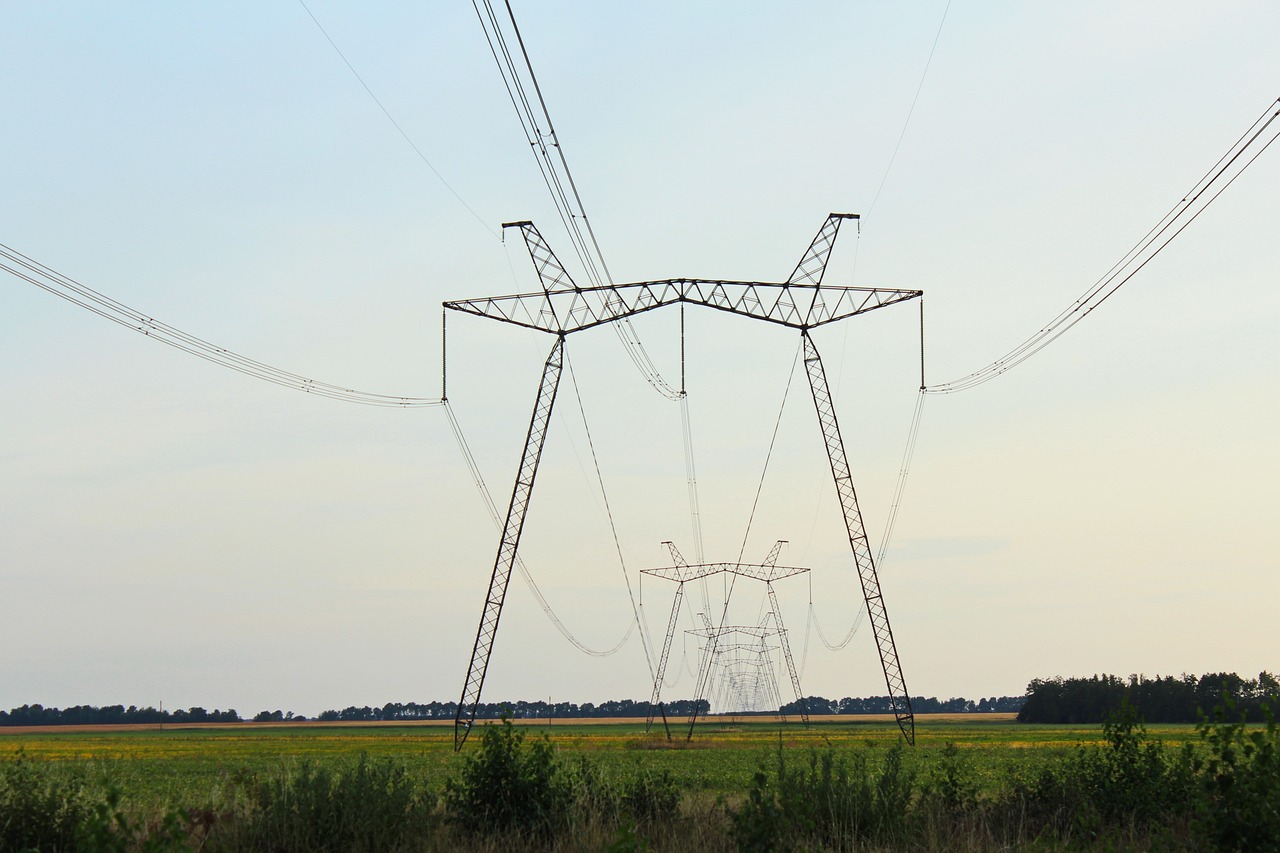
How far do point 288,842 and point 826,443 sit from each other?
36970 millimetres

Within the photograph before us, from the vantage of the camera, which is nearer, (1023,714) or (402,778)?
(402,778)

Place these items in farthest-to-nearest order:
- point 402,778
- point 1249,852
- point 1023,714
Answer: point 1023,714 < point 402,778 < point 1249,852

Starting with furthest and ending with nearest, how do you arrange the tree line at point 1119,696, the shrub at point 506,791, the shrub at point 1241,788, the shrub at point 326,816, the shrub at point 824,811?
1. the tree line at point 1119,696
2. the shrub at point 506,791
3. the shrub at point 326,816
4. the shrub at point 824,811
5. the shrub at point 1241,788

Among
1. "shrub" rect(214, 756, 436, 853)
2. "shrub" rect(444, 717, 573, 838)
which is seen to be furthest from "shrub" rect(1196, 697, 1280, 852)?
"shrub" rect(214, 756, 436, 853)

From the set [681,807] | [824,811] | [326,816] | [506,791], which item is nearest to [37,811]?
[326,816]

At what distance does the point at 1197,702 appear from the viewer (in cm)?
16225

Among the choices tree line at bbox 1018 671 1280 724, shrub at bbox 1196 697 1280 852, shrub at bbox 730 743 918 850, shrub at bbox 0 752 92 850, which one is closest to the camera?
shrub at bbox 1196 697 1280 852

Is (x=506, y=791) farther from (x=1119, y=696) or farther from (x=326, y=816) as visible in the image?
(x=1119, y=696)

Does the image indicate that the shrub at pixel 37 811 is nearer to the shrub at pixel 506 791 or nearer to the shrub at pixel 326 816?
the shrub at pixel 326 816

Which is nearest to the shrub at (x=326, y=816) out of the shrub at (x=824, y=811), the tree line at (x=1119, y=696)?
the shrub at (x=824, y=811)

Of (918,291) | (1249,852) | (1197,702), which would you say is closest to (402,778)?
(1249,852)

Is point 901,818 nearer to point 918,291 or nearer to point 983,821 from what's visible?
point 983,821

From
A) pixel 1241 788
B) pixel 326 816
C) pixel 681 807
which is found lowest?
pixel 326 816

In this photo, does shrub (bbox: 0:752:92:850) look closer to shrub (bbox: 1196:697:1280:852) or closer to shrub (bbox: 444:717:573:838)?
shrub (bbox: 444:717:573:838)
